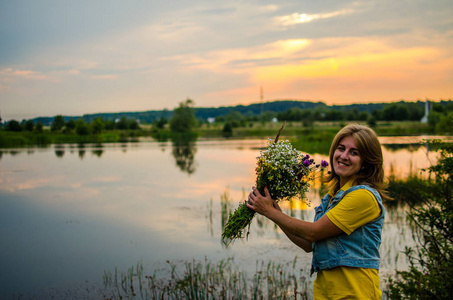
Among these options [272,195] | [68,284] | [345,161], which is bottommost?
[68,284]

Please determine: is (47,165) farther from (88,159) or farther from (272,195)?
(272,195)

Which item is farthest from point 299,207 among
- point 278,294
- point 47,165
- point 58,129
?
point 58,129

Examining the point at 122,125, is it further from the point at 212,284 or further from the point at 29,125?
the point at 212,284

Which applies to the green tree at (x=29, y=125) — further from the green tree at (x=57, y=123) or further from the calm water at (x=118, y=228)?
the calm water at (x=118, y=228)

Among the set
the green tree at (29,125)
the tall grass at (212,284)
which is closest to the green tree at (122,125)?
the green tree at (29,125)

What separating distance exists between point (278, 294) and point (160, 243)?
4733 mm

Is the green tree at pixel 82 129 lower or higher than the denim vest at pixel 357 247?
higher

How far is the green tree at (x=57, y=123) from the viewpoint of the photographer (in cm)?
6831

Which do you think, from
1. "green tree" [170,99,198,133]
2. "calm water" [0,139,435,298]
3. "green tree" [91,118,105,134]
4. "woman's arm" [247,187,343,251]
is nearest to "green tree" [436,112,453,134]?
"calm water" [0,139,435,298]

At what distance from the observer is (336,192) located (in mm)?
2373

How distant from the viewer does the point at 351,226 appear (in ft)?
6.61

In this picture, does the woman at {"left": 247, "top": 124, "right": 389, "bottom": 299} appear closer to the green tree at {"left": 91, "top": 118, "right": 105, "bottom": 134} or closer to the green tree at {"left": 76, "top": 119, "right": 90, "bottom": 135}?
the green tree at {"left": 76, "top": 119, "right": 90, "bottom": 135}

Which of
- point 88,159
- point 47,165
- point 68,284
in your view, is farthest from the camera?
point 88,159

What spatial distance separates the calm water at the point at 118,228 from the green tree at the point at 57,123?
1914 inches
